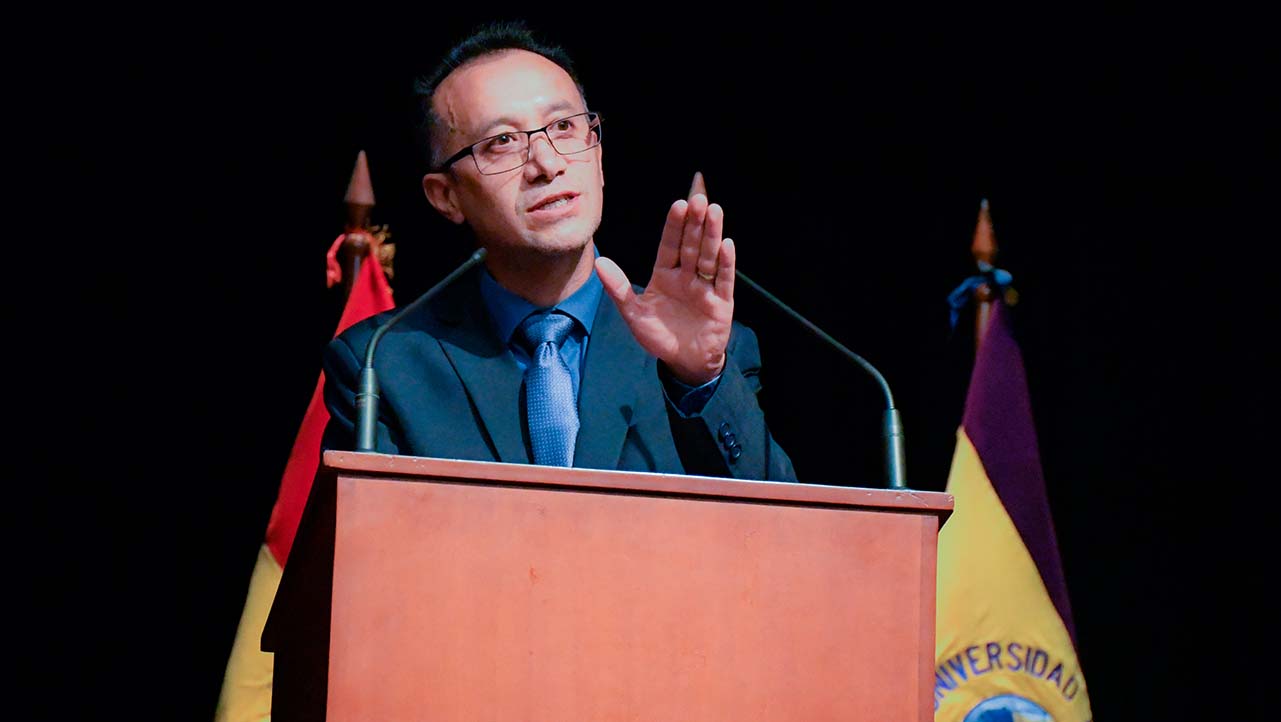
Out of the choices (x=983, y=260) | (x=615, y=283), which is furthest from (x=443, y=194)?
(x=983, y=260)

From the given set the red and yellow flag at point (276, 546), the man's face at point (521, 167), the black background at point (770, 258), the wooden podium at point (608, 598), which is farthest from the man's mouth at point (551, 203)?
the black background at point (770, 258)

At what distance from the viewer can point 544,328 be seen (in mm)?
2025

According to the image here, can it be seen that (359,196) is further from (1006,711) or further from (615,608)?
(615,608)

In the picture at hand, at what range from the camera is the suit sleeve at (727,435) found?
1.73 metres

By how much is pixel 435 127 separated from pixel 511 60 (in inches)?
5.9

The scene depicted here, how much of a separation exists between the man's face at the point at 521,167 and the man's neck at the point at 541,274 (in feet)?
0.07

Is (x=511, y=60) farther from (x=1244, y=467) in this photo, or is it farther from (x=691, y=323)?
(x=1244, y=467)

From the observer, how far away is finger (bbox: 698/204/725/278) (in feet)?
5.34

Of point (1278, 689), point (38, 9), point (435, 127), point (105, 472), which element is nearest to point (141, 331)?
point (105, 472)

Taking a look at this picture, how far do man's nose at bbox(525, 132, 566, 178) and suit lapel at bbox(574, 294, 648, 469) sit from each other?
19 centimetres

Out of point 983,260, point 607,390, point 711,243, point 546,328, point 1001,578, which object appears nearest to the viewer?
point 711,243

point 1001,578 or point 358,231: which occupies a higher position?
point 358,231

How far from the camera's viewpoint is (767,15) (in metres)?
3.15

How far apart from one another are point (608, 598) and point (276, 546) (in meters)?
1.40
